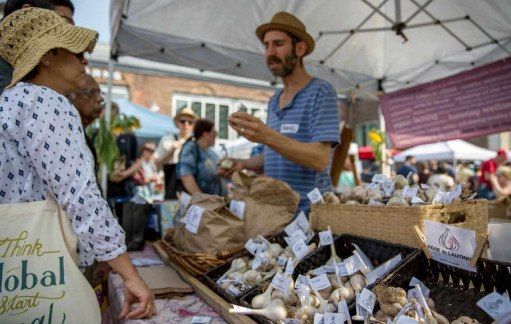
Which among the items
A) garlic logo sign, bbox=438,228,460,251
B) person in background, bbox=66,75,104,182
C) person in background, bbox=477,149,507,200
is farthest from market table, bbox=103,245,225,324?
person in background, bbox=477,149,507,200

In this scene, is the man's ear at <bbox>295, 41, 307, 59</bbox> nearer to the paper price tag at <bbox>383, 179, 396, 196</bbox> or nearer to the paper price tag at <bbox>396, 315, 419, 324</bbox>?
the paper price tag at <bbox>383, 179, 396, 196</bbox>

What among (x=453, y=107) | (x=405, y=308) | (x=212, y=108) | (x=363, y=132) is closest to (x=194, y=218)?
(x=405, y=308)

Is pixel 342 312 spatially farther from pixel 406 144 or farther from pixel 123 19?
pixel 406 144

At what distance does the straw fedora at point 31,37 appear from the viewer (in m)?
1.10

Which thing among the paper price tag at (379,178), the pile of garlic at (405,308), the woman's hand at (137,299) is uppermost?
the paper price tag at (379,178)

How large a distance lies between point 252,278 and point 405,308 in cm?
61

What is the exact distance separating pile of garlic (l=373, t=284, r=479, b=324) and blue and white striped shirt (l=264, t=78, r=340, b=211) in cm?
104

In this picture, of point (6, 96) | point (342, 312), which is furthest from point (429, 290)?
point (6, 96)

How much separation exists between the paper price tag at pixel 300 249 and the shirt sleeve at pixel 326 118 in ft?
2.10

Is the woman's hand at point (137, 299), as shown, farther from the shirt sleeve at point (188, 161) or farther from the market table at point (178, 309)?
the shirt sleeve at point (188, 161)

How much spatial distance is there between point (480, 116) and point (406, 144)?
2.88ft

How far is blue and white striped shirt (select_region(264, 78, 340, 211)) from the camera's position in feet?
6.38

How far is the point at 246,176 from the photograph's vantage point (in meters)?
1.88

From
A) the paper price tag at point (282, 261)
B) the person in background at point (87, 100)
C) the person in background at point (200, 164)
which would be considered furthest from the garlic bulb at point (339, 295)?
the person in background at point (200, 164)
